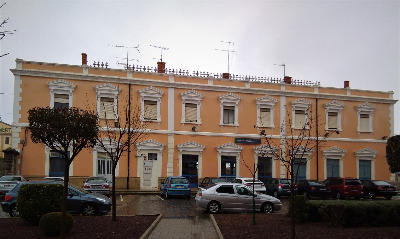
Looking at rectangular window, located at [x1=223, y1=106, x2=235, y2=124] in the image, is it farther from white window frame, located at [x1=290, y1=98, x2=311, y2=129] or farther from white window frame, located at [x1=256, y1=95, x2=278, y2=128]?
white window frame, located at [x1=290, y1=98, x2=311, y2=129]

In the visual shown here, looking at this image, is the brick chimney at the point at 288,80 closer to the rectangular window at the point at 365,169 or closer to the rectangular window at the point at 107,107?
the rectangular window at the point at 365,169

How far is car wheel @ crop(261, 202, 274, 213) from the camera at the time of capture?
20.3m

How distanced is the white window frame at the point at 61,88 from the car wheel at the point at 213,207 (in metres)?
15.6

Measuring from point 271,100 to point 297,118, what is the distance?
9.57 feet

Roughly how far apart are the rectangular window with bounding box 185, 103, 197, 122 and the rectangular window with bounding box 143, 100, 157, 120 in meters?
2.61

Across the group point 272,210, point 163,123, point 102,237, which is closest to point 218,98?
point 163,123

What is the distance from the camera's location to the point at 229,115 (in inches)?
1373

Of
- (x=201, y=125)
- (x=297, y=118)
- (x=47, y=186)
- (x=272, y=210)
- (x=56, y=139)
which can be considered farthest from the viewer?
(x=297, y=118)

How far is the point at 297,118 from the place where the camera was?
36156mm

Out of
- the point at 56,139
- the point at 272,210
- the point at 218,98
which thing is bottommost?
the point at 272,210

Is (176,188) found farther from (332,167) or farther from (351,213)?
(332,167)

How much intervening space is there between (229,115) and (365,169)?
13.5 metres

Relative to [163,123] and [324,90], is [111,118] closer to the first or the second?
[163,123]

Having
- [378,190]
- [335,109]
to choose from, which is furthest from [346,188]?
[335,109]
